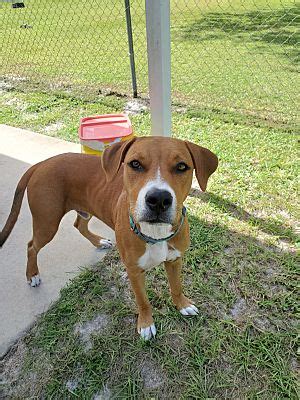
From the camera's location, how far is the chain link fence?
6.56 metres

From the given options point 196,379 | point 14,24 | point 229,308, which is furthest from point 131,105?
point 14,24

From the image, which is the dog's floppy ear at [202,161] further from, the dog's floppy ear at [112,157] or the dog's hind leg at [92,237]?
the dog's hind leg at [92,237]

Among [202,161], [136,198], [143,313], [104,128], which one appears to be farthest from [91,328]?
[104,128]

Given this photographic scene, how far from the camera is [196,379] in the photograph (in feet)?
7.99

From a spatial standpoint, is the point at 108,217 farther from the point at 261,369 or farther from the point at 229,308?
the point at 261,369

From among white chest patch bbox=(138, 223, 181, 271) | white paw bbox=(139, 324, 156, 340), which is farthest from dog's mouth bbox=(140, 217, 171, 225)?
white paw bbox=(139, 324, 156, 340)

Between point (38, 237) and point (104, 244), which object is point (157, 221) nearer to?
point (38, 237)

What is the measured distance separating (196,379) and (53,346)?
1.01 metres

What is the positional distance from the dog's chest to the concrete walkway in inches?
40.2

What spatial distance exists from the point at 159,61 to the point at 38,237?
1.93m

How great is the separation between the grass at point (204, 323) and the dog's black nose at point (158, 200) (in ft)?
3.91

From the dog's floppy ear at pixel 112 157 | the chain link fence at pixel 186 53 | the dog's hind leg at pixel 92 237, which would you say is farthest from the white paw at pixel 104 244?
the chain link fence at pixel 186 53

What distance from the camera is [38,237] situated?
2.94 metres

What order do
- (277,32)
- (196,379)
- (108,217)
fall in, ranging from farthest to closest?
(277,32)
(108,217)
(196,379)
